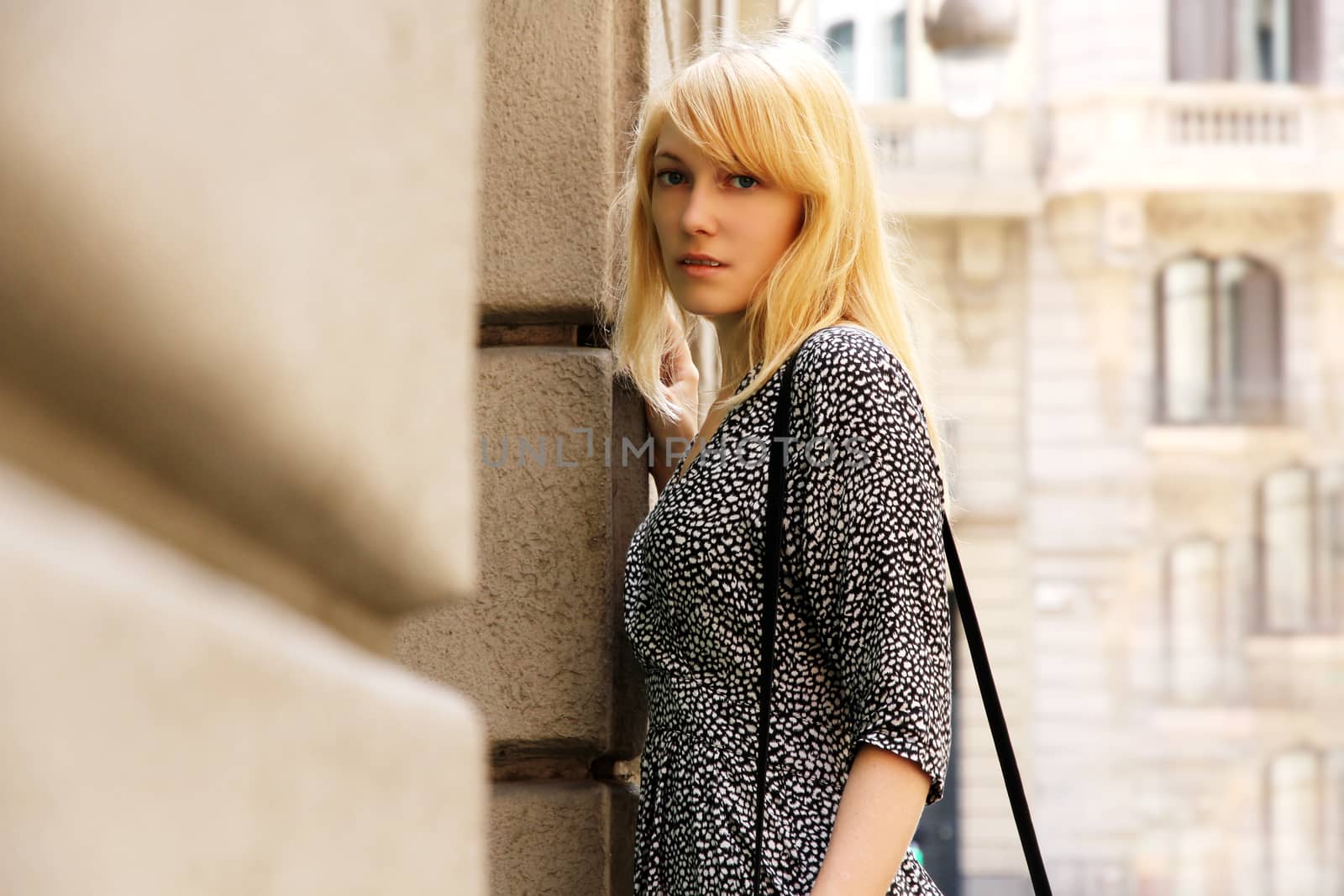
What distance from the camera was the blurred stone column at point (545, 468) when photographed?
221 cm

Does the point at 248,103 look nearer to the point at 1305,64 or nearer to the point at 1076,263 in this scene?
the point at 1076,263

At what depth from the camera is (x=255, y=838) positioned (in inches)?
15.0

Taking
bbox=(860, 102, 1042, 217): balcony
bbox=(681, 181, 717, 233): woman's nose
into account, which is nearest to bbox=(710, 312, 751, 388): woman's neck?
bbox=(681, 181, 717, 233): woman's nose

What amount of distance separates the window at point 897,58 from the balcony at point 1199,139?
64.6 inches

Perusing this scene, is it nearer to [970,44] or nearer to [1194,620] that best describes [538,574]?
[970,44]

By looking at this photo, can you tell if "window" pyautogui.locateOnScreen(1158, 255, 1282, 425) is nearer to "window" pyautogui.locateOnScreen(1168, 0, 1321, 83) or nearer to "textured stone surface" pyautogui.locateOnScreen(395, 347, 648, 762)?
"window" pyautogui.locateOnScreen(1168, 0, 1321, 83)

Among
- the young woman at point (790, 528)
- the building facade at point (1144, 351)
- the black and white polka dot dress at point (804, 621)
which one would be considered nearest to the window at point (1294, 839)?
the building facade at point (1144, 351)

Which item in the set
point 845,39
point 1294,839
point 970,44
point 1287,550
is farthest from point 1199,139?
point 970,44

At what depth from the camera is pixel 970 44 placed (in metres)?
6.70

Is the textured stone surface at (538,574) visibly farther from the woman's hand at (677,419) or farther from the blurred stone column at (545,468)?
the woman's hand at (677,419)

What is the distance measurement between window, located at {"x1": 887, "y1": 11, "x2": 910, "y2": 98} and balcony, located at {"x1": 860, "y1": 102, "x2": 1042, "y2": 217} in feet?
1.47

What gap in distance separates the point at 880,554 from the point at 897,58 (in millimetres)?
15929

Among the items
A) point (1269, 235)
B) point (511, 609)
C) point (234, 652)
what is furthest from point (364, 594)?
point (1269, 235)

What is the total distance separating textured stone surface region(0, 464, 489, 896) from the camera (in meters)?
0.30
